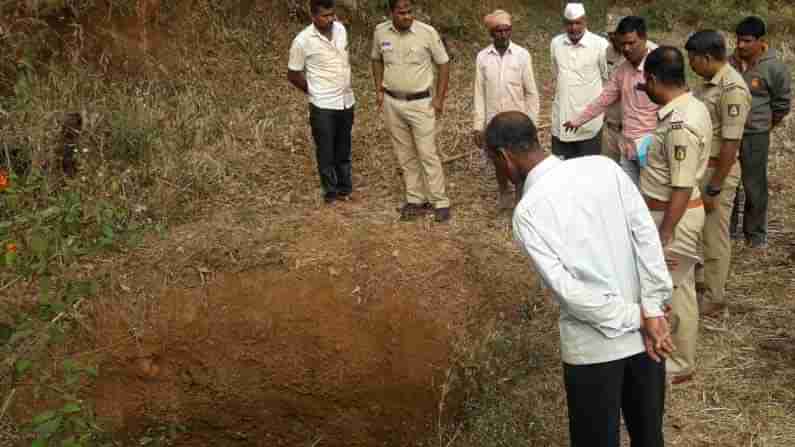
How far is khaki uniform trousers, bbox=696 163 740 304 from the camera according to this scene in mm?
4438

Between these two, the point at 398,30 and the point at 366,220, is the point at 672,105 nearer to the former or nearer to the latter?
the point at 398,30

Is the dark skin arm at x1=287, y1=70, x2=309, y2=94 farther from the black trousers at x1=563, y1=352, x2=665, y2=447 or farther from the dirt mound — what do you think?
the black trousers at x1=563, y1=352, x2=665, y2=447

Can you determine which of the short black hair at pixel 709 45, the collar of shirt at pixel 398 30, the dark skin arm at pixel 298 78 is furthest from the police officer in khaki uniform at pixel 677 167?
the dark skin arm at pixel 298 78

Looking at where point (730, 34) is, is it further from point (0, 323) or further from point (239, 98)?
point (0, 323)

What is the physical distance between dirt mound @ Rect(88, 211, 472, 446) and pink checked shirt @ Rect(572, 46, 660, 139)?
132 cm

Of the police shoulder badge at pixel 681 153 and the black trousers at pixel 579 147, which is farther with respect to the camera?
the black trousers at pixel 579 147

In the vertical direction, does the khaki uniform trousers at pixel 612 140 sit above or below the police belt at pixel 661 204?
above

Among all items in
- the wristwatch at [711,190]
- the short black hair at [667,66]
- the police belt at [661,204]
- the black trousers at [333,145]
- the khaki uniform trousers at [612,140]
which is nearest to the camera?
the short black hair at [667,66]

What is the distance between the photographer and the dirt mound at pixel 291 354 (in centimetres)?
477

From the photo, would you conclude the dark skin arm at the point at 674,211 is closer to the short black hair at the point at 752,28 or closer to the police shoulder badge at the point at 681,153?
the police shoulder badge at the point at 681,153

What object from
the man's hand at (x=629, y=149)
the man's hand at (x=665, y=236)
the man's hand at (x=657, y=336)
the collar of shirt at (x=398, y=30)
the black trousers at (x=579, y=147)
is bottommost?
the man's hand at (x=657, y=336)

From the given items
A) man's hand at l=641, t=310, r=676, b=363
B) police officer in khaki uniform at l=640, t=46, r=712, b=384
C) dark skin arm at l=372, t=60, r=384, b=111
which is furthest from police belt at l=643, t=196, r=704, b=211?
dark skin arm at l=372, t=60, r=384, b=111

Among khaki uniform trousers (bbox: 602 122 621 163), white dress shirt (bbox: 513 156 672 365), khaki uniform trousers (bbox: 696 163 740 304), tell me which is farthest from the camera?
khaki uniform trousers (bbox: 602 122 621 163)

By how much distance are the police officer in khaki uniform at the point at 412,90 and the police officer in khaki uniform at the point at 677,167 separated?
182 cm
